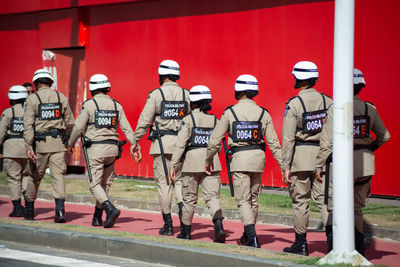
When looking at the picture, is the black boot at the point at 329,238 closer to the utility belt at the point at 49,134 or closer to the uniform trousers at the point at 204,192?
the uniform trousers at the point at 204,192

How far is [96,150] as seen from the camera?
10641 millimetres

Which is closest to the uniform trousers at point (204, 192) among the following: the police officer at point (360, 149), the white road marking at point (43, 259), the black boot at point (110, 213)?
the black boot at point (110, 213)

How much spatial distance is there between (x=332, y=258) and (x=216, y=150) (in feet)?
7.45

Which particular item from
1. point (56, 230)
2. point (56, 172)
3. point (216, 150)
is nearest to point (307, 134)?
point (216, 150)

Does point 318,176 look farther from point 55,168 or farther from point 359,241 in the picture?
point 55,168

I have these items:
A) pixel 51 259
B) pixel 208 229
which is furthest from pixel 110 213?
pixel 51 259

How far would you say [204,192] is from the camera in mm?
9352

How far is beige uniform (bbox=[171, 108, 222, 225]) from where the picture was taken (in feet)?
30.4

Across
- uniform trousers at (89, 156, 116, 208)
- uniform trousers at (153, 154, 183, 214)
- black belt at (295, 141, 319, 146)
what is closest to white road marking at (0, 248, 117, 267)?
uniform trousers at (89, 156, 116, 208)

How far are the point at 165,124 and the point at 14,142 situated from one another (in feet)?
11.0

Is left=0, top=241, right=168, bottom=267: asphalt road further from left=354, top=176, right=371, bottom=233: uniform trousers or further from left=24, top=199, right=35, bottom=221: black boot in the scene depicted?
left=354, top=176, right=371, bottom=233: uniform trousers

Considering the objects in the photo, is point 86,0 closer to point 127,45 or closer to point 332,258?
point 127,45

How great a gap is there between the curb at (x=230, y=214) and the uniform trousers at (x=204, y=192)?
2077 millimetres

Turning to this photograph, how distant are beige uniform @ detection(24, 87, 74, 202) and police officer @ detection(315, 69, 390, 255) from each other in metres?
4.69
